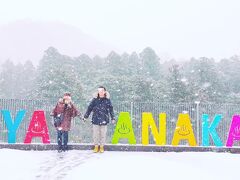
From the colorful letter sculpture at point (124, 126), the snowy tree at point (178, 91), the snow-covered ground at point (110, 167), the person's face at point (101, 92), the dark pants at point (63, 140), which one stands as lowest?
the snow-covered ground at point (110, 167)

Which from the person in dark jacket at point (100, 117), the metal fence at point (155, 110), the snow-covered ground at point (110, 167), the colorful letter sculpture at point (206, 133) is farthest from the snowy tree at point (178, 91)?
the snow-covered ground at point (110, 167)

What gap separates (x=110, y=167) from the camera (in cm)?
986

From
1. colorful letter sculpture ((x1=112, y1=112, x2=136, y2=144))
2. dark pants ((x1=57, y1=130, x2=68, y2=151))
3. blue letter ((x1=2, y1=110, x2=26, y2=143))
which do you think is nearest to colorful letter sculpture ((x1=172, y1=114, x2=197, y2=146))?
colorful letter sculpture ((x1=112, y1=112, x2=136, y2=144))

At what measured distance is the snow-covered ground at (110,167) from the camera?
8.91 meters

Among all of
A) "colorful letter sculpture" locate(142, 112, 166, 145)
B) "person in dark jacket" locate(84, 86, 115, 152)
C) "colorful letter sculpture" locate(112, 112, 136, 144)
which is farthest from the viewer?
"colorful letter sculpture" locate(142, 112, 166, 145)

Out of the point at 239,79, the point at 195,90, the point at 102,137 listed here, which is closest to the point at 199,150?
the point at 102,137

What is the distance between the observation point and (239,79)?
74.2 meters

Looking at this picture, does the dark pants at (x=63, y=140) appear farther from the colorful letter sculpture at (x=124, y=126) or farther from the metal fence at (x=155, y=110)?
the metal fence at (x=155, y=110)

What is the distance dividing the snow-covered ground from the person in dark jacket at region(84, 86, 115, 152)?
2.90ft

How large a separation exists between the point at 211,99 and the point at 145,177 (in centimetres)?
4760

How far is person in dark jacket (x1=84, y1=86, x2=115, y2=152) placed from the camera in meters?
13.4

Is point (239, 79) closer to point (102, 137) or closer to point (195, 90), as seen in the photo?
point (195, 90)

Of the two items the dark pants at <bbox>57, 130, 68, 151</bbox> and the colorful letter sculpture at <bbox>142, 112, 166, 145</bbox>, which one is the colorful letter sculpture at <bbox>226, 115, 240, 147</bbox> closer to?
the colorful letter sculpture at <bbox>142, 112, 166, 145</bbox>

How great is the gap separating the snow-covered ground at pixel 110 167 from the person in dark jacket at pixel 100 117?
34.8 inches
